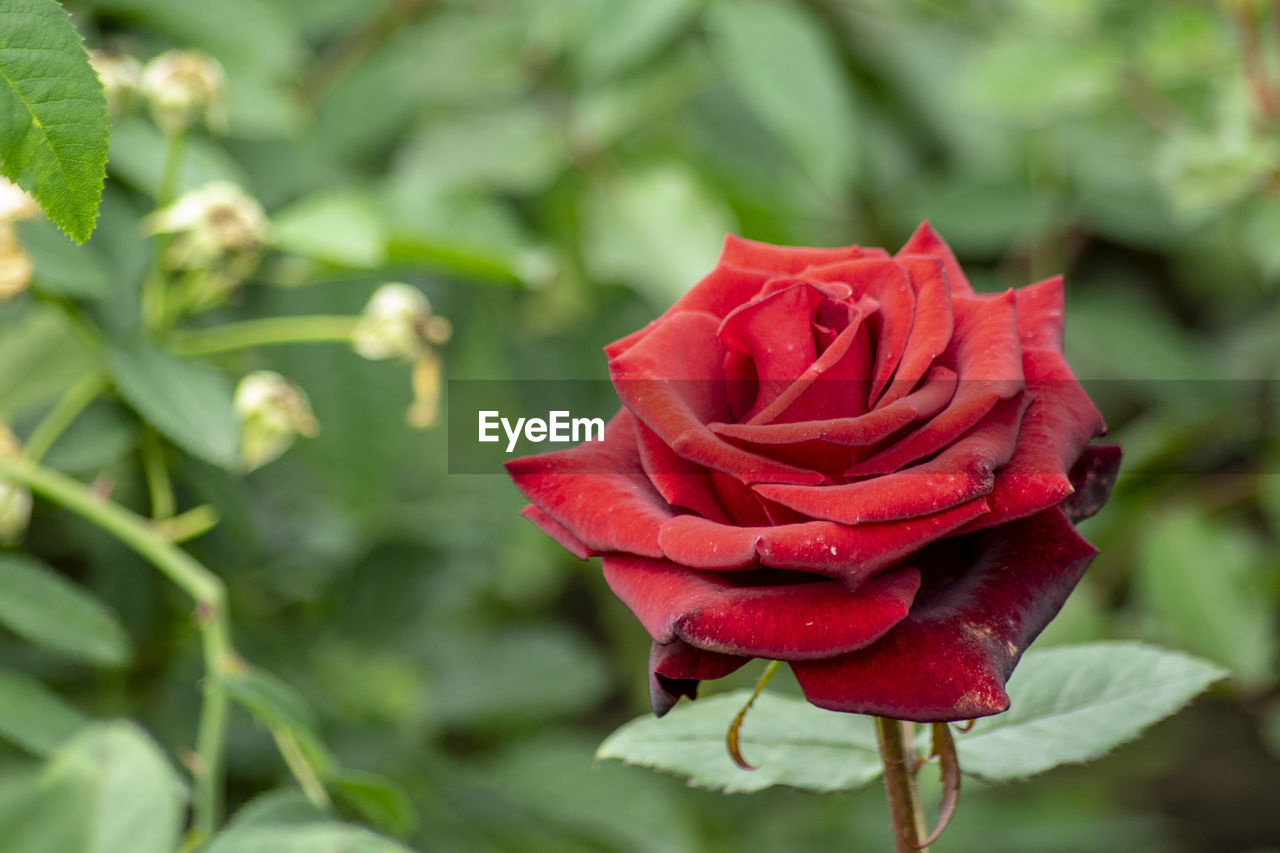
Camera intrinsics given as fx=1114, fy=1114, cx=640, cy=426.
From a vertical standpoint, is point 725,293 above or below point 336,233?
below

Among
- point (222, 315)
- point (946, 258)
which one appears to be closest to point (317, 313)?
point (222, 315)

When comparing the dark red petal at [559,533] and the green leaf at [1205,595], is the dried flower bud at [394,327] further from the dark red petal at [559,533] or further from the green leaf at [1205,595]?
the green leaf at [1205,595]

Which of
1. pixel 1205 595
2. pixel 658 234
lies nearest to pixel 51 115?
pixel 658 234

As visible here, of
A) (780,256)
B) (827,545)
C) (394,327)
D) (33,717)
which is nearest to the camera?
(827,545)

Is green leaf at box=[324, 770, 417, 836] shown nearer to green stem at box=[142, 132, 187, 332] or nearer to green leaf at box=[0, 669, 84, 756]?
green leaf at box=[0, 669, 84, 756]

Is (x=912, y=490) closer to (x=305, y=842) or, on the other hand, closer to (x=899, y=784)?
(x=899, y=784)

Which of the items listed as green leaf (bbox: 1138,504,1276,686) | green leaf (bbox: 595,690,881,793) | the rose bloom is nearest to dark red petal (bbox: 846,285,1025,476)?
the rose bloom

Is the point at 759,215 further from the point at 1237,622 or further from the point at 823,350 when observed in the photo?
the point at 823,350

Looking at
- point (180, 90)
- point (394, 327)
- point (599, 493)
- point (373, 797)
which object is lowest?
point (373, 797)
